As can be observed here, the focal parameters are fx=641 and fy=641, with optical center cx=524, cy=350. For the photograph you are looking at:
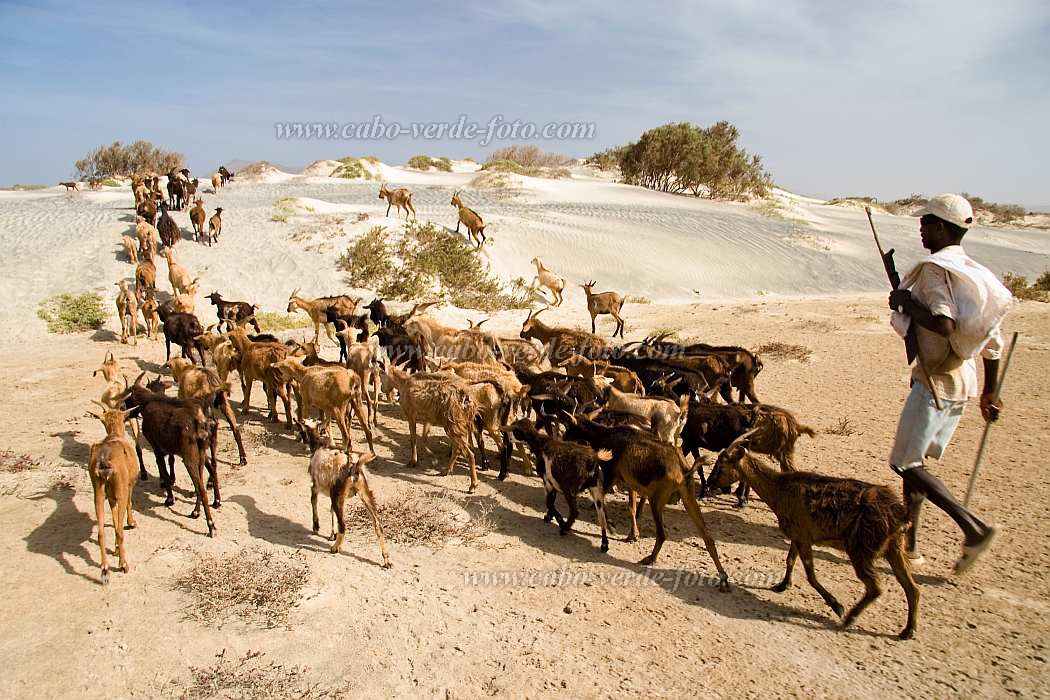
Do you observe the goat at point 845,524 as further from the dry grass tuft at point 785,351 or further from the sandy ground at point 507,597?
the dry grass tuft at point 785,351

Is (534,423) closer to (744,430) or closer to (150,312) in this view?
(744,430)

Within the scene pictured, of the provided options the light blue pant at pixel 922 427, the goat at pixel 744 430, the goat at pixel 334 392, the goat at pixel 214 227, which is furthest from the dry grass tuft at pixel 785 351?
the goat at pixel 214 227

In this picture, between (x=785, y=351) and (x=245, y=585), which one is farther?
(x=785, y=351)

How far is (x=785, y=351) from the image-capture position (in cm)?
1402

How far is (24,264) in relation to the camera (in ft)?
59.4

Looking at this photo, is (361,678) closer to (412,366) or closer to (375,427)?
(375,427)

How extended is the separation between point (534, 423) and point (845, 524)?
4333 mm

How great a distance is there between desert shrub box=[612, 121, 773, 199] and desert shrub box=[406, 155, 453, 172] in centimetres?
1871

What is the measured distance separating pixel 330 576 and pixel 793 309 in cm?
1631

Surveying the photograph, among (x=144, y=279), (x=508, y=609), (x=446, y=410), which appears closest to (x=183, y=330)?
(x=144, y=279)

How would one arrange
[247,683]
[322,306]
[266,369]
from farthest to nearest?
[322,306] < [266,369] < [247,683]

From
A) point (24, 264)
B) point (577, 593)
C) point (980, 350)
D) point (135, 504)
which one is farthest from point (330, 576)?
point (24, 264)

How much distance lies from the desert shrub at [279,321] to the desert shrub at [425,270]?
7.19 feet

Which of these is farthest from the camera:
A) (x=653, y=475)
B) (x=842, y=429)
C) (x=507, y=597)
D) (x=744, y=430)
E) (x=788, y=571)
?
(x=842, y=429)
